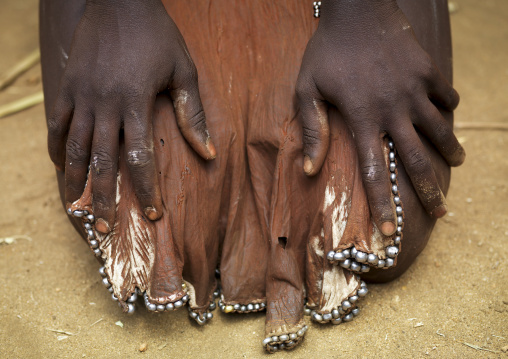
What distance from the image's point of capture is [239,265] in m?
1.46

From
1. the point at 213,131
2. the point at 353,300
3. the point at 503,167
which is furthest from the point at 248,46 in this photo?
the point at 503,167

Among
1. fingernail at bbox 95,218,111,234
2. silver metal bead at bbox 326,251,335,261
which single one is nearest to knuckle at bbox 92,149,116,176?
fingernail at bbox 95,218,111,234

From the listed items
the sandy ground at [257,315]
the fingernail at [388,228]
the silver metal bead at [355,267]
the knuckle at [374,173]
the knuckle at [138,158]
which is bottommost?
the sandy ground at [257,315]

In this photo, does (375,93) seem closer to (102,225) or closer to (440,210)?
(440,210)

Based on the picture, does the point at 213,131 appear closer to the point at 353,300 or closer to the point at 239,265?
the point at 239,265

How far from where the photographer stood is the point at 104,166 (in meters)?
1.33

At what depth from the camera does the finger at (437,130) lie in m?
1.36

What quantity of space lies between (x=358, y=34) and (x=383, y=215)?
42 centimetres

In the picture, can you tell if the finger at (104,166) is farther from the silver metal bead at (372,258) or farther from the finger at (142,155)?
the silver metal bead at (372,258)

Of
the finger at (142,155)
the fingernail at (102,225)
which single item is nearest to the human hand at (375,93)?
the finger at (142,155)

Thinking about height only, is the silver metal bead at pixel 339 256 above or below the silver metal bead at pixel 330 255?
above

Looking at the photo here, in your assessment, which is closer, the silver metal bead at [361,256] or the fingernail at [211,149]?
the silver metal bead at [361,256]

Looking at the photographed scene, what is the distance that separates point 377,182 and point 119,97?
612 millimetres

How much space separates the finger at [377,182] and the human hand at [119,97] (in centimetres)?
36
